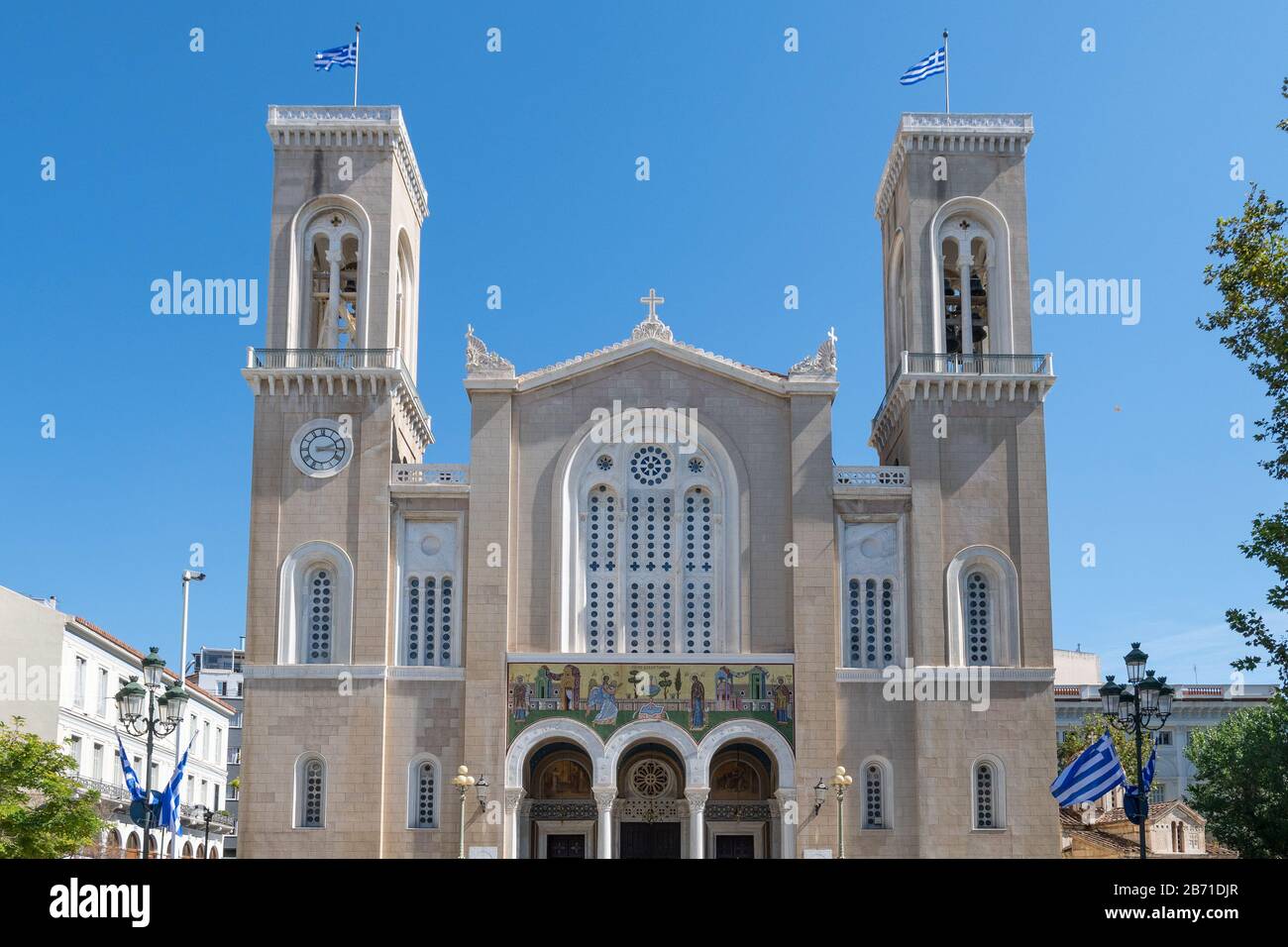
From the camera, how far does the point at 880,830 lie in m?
43.3

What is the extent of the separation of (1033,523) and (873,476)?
5108 millimetres

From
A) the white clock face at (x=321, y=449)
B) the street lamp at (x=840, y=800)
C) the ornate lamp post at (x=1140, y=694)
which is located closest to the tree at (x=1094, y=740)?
the street lamp at (x=840, y=800)

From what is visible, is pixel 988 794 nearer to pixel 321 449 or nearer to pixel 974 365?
pixel 974 365

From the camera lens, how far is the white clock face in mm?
45281

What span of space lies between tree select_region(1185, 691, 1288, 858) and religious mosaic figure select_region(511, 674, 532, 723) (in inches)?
870

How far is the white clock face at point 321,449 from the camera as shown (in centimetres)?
4528

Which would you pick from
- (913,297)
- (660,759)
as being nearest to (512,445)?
(660,759)

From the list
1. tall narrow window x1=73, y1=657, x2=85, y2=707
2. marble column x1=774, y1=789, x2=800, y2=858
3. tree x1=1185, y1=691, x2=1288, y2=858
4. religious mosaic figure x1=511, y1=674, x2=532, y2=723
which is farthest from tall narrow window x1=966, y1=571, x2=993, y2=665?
tall narrow window x1=73, y1=657, x2=85, y2=707

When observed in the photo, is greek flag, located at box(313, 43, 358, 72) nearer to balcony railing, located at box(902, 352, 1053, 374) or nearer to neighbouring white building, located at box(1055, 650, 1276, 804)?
balcony railing, located at box(902, 352, 1053, 374)

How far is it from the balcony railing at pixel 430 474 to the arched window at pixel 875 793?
49.8 feet

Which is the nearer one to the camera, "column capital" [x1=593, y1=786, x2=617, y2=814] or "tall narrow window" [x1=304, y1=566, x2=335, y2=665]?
"column capital" [x1=593, y1=786, x2=617, y2=814]

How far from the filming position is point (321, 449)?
1789 inches

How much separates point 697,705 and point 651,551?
511 centimetres

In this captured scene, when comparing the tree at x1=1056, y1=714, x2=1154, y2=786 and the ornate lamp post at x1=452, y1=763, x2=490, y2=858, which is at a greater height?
the tree at x1=1056, y1=714, x2=1154, y2=786
